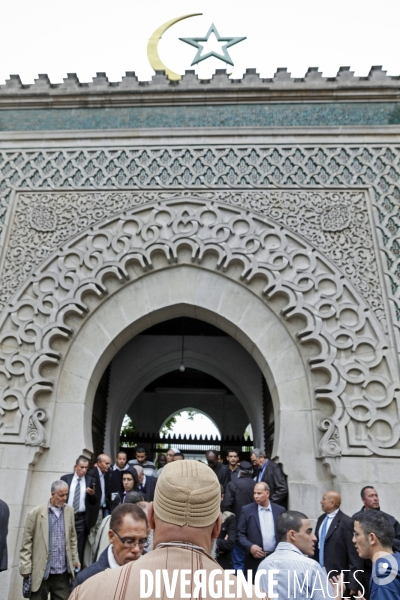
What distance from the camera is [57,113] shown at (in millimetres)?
6695

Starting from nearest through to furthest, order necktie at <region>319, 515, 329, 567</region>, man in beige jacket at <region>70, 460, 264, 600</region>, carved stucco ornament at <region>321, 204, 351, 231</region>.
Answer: man in beige jacket at <region>70, 460, 264, 600</region> → necktie at <region>319, 515, 329, 567</region> → carved stucco ornament at <region>321, 204, 351, 231</region>

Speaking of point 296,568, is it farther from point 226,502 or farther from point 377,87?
point 377,87

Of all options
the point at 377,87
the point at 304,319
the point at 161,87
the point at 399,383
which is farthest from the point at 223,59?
the point at 399,383

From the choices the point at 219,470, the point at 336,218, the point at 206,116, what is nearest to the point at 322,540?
the point at 219,470

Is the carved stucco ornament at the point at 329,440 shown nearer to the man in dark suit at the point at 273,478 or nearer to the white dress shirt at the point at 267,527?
the man in dark suit at the point at 273,478

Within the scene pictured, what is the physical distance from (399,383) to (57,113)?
5.58m

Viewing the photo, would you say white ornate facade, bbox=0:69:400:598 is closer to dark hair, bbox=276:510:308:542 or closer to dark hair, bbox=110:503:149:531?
dark hair, bbox=276:510:308:542

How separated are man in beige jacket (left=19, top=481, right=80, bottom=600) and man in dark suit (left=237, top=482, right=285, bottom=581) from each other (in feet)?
4.46

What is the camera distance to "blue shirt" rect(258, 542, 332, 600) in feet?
6.07

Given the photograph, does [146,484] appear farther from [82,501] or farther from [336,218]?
[336,218]

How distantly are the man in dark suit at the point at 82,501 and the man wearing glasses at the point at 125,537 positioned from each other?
247cm

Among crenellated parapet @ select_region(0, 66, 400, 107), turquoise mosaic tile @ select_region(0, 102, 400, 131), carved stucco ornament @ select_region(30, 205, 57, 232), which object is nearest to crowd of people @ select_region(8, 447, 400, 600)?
carved stucco ornament @ select_region(30, 205, 57, 232)

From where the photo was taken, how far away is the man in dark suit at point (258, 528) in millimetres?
3824

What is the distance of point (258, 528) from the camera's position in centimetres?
387
